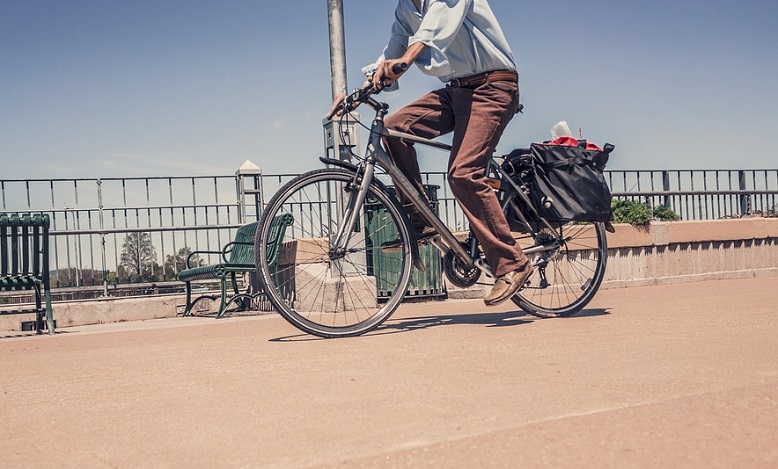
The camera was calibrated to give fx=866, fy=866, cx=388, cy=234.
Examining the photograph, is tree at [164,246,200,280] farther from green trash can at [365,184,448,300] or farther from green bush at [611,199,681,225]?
green bush at [611,199,681,225]

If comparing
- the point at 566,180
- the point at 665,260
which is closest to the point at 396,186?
the point at 566,180

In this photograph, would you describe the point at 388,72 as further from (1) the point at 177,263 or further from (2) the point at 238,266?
(1) the point at 177,263

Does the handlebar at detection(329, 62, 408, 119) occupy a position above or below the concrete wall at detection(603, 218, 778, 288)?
above

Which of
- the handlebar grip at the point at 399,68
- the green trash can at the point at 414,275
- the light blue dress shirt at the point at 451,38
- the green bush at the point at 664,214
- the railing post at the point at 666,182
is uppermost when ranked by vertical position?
the light blue dress shirt at the point at 451,38

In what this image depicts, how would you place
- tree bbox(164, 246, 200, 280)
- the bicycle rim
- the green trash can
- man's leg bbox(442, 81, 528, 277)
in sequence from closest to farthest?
man's leg bbox(442, 81, 528, 277) → the bicycle rim → the green trash can → tree bbox(164, 246, 200, 280)

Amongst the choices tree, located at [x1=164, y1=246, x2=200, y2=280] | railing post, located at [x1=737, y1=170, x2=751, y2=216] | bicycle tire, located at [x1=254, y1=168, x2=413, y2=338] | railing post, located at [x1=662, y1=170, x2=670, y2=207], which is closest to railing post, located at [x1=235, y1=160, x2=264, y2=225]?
tree, located at [x1=164, y1=246, x2=200, y2=280]

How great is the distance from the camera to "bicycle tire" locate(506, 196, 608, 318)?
5.05 m

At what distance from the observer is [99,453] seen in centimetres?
213

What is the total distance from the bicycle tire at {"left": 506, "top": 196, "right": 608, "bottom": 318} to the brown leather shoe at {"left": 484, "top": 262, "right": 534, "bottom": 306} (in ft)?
0.72

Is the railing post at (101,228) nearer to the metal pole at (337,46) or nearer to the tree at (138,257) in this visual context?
the tree at (138,257)

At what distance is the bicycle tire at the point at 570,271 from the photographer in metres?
5.05

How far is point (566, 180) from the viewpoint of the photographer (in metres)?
4.90

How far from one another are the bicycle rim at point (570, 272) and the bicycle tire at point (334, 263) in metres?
0.82

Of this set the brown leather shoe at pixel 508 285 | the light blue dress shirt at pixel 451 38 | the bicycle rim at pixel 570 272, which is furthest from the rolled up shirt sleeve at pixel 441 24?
the bicycle rim at pixel 570 272
